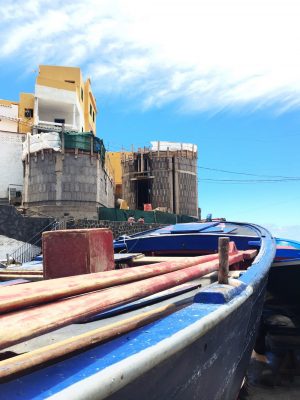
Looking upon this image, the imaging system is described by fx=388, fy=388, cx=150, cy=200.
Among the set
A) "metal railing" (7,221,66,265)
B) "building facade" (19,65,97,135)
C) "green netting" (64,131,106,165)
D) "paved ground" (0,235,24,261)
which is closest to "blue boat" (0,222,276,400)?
"metal railing" (7,221,66,265)

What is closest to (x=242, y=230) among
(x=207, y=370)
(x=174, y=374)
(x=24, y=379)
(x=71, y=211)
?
(x=207, y=370)

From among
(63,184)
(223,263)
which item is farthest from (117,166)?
(223,263)

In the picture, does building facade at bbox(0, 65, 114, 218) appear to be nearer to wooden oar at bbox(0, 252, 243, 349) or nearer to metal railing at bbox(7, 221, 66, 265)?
metal railing at bbox(7, 221, 66, 265)

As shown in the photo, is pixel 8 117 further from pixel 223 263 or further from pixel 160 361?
pixel 160 361

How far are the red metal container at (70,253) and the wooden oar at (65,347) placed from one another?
143 centimetres

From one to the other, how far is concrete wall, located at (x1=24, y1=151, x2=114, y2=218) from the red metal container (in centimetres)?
2159

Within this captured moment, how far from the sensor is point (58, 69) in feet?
123

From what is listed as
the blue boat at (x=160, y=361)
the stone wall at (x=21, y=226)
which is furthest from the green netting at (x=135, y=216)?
the blue boat at (x=160, y=361)

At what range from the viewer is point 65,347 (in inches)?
60.8

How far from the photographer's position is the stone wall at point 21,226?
1997 cm

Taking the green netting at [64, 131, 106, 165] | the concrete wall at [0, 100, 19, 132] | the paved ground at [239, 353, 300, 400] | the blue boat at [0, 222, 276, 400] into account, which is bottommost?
the paved ground at [239, 353, 300, 400]

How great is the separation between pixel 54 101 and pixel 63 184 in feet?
42.2

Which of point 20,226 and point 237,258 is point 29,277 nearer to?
point 237,258

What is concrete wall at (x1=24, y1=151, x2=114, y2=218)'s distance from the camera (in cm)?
2508
